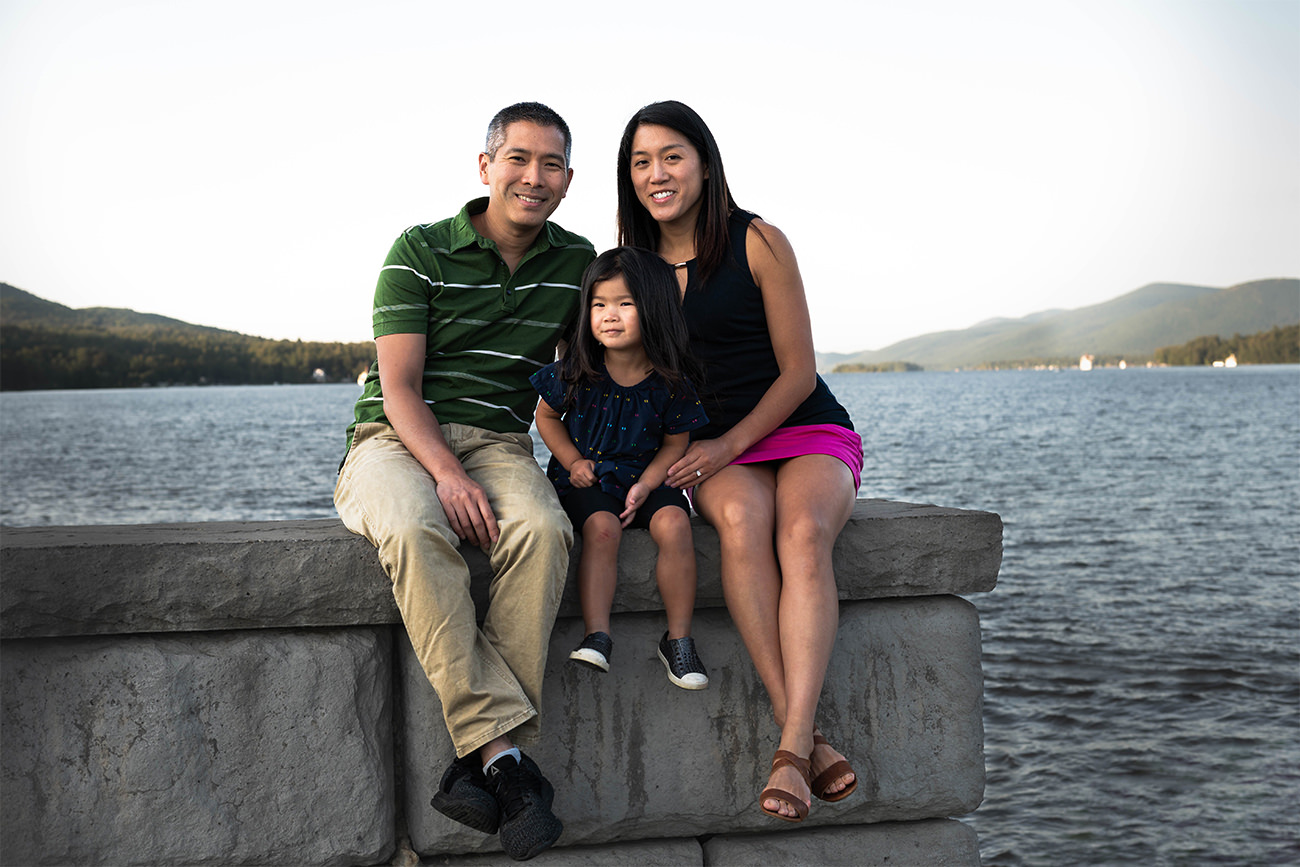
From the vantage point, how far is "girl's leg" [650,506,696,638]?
8.10ft

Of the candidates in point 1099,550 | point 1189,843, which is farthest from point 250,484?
point 1189,843

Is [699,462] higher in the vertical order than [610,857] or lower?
higher

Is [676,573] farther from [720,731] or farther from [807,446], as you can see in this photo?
[807,446]

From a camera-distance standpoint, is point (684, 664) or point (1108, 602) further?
point (1108, 602)

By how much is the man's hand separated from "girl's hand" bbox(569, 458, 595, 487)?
0.34m

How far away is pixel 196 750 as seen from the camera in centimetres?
228

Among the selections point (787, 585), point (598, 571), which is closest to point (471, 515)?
point (598, 571)

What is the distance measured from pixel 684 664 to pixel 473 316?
1152 millimetres

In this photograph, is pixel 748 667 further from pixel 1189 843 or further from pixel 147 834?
pixel 1189 843

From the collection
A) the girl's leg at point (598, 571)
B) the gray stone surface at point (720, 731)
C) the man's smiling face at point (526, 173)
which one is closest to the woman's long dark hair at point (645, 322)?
the man's smiling face at point (526, 173)

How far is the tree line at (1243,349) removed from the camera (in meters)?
144

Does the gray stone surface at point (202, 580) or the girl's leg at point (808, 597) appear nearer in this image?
the gray stone surface at point (202, 580)

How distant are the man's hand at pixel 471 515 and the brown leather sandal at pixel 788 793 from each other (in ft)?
2.69

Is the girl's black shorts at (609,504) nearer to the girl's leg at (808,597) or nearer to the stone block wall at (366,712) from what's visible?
the stone block wall at (366,712)
